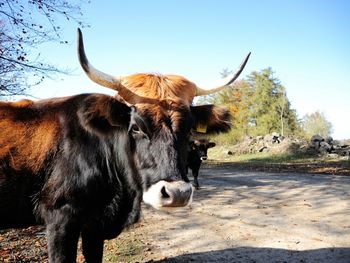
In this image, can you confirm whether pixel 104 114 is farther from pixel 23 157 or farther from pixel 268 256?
pixel 268 256

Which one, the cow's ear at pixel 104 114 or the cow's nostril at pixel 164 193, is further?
the cow's ear at pixel 104 114

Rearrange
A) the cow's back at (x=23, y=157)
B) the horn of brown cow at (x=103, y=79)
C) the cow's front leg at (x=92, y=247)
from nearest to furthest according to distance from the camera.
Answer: the horn of brown cow at (x=103, y=79) < the cow's back at (x=23, y=157) < the cow's front leg at (x=92, y=247)

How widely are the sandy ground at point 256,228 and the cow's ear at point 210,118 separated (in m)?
2.20

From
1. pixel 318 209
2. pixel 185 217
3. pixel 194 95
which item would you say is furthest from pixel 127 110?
pixel 318 209

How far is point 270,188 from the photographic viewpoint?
494 inches

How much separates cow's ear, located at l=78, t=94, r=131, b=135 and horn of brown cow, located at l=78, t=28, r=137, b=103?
0.32 feet

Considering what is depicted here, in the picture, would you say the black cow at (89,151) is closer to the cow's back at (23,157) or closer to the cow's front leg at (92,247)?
the cow's back at (23,157)

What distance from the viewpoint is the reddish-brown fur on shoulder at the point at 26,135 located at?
13.8 feet

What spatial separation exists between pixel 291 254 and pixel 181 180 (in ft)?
10.9

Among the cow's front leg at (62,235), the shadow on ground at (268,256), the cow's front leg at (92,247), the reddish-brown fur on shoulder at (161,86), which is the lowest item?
the shadow on ground at (268,256)

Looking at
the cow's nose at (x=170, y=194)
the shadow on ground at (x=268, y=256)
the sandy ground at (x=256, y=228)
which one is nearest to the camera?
the cow's nose at (x=170, y=194)

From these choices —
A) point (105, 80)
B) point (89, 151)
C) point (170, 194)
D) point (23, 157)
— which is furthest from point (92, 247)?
point (105, 80)

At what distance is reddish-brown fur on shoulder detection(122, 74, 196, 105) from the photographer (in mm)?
3969

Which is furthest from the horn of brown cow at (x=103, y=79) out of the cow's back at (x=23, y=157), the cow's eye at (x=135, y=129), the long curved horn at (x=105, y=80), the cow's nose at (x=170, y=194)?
the cow's nose at (x=170, y=194)
